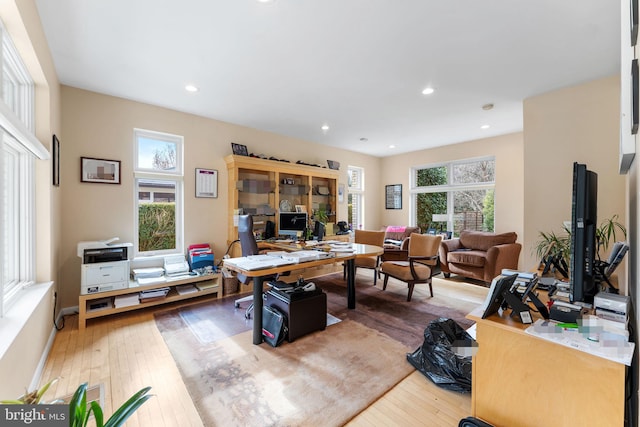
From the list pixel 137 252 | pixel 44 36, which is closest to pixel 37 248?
pixel 137 252

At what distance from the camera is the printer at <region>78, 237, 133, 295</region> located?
109 inches

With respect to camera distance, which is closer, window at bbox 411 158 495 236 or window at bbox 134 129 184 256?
window at bbox 134 129 184 256

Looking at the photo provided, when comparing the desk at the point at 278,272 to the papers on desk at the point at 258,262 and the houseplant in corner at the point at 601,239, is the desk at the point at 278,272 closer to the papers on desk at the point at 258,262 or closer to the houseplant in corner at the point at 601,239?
the papers on desk at the point at 258,262

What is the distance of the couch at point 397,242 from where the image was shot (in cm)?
520

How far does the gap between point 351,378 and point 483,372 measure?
97 centimetres

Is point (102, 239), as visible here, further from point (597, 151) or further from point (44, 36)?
point (597, 151)

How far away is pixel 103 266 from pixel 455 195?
6168 mm

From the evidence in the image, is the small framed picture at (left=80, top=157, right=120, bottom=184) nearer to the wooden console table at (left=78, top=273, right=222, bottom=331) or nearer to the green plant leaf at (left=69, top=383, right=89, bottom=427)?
the wooden console table at (left=78, top=273, right=222, bottom=331)

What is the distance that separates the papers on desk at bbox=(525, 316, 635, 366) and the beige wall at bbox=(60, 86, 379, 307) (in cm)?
395

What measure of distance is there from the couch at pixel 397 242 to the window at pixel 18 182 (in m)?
Result: 4.70

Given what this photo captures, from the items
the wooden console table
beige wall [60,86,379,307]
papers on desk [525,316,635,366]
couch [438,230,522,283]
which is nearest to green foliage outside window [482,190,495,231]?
couch [438,230,522,283]

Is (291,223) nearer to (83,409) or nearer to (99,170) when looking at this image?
(99,170)

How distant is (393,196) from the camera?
6.66 metres

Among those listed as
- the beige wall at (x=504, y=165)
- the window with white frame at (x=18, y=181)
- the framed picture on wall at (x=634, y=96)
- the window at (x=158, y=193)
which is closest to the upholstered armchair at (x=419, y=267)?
the beige wall at (x=504, y=165)
